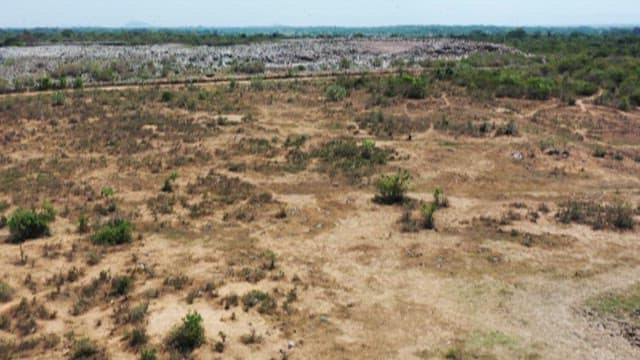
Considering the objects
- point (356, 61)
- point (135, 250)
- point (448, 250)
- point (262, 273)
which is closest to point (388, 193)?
point (448, 250)

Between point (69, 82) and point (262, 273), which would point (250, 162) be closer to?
point (262, 273)

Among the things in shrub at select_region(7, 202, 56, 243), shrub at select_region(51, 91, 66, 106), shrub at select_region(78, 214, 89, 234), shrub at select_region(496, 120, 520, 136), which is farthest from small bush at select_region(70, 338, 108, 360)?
shrub at select_region(51, 91, 66, 106)

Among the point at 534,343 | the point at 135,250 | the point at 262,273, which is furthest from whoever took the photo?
the point at 135,250

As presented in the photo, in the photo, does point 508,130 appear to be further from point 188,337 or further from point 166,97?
point 188,337

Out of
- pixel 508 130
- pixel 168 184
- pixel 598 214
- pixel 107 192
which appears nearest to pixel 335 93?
pixel 508 130

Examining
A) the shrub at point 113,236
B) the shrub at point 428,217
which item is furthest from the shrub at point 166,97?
the shrub at point 428,217

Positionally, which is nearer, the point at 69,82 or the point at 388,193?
the point at 388,193
